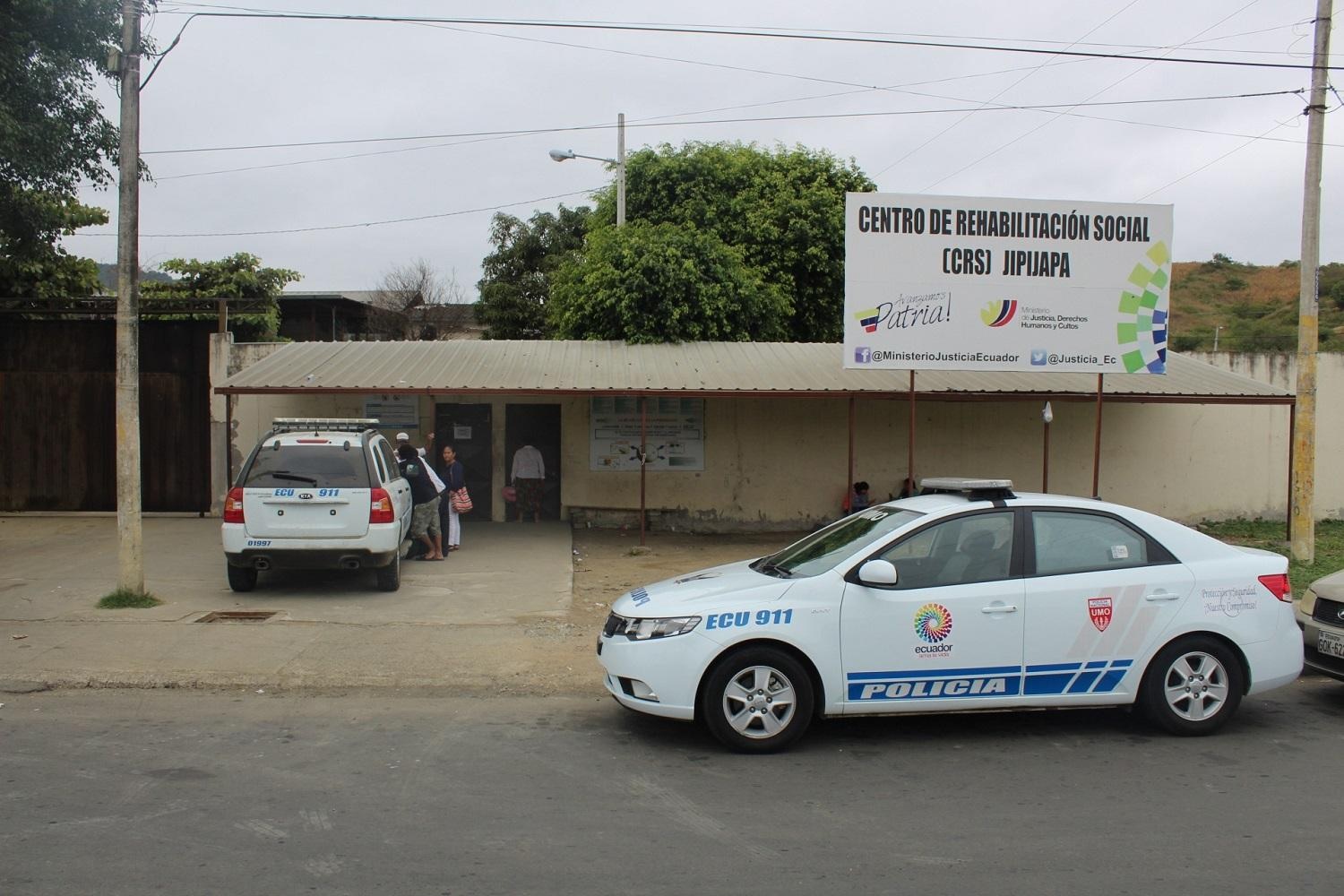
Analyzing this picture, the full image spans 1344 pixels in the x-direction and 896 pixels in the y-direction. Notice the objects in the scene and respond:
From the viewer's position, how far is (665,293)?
18047 millimetres

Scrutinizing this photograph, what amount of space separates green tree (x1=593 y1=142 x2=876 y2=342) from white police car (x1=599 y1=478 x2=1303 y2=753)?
16.1 m

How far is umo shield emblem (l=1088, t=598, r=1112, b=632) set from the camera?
6.16 m

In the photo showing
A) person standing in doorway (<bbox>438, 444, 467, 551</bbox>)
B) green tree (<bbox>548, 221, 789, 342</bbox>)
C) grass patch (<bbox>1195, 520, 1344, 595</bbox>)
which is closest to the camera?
grass patch (<bbox>1195, 520, 1344, 595</bbox>)

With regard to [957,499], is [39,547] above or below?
below

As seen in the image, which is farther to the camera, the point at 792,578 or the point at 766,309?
the point at 766,309

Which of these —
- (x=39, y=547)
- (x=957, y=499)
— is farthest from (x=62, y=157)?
(x=957, y=499)

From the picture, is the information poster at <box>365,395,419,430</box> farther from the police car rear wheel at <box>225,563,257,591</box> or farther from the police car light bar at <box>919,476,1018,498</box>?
the police car light bar at <box>919,476,1018,498</box>

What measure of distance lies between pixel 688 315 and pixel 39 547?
33.6 feet

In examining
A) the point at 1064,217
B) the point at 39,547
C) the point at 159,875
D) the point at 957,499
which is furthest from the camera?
the point at 39,547

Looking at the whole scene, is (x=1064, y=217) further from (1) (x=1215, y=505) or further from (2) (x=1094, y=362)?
(1) (x=1215, y=505)

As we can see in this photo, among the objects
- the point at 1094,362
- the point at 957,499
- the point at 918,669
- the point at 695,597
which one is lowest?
the point at 918,669

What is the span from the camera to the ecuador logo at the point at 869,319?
11.5 meters

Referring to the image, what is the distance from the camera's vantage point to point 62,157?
39.8 ft

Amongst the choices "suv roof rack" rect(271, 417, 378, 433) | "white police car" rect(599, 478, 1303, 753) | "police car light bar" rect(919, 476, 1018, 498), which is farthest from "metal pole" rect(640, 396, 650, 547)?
"white police car" rect(599, 478, 1303, 753)
